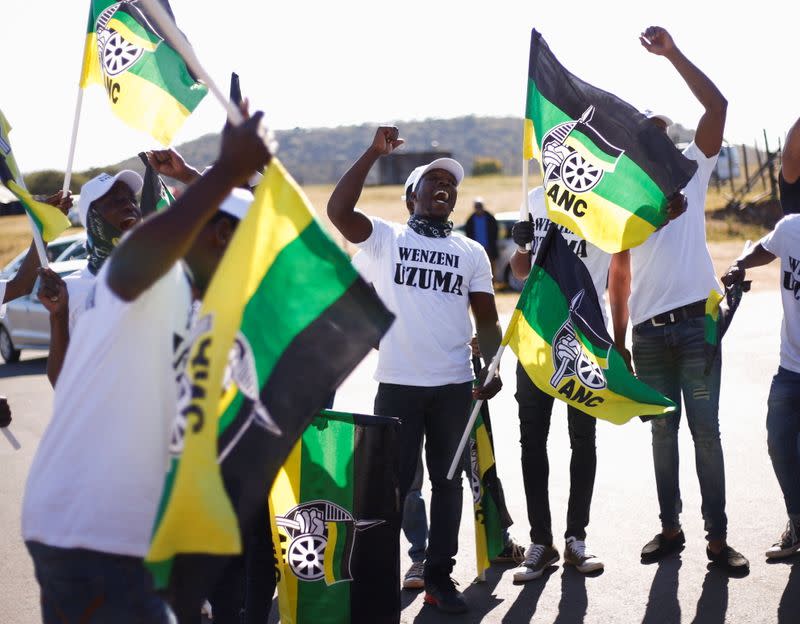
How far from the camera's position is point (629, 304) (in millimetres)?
6109

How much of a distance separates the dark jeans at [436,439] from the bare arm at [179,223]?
287cm

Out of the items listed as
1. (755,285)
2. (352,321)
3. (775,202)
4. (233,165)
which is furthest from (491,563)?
(775,202)

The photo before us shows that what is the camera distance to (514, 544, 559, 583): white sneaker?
5.78m

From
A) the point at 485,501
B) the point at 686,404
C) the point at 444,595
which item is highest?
the point at 686,404

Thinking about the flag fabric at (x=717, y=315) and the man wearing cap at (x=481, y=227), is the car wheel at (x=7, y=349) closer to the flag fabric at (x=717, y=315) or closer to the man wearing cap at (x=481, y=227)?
the man wearing cap at (x=481, y=227)

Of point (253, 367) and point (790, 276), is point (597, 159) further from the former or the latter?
point (253, 367)

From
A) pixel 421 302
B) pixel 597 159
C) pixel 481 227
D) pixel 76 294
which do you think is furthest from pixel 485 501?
pixel 481 227

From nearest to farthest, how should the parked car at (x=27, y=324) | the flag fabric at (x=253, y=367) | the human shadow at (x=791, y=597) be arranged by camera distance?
the flag fabric at (x=253, y=367) → the human shadow at (x=791, y=597) → the parked car at (x=27, y=324)

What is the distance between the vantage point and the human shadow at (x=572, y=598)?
17.0ft

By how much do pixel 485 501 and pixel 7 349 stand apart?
12.2 metres

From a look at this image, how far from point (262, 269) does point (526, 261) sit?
11.3 feet

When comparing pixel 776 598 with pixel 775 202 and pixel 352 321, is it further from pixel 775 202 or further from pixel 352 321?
pixel 775 202

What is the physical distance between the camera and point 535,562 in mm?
5852

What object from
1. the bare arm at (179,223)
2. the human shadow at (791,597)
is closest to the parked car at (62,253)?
the human shadow at (791,597)
